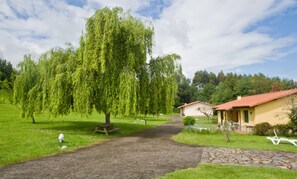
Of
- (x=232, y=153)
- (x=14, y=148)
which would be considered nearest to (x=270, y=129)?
(x=232, y=153)

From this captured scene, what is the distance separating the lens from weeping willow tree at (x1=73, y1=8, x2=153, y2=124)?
56.2 feet

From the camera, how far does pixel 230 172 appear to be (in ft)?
27.6

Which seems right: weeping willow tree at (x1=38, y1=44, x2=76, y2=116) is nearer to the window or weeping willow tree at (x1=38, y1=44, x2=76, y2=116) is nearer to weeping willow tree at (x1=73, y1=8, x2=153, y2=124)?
weeping willow tree at (x1=73, y1=8, x2=153, y2=124)

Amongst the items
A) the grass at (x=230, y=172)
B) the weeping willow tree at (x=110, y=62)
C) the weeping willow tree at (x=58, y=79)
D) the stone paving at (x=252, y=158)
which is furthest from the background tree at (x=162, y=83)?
the grass at (x=230, y=172)

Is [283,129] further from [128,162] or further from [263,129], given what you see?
[128,162]

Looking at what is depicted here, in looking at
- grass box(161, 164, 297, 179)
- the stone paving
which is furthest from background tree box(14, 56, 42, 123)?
grass box(161, 164, 297, 179)

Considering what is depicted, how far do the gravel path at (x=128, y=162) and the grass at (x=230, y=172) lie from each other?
2.04ft

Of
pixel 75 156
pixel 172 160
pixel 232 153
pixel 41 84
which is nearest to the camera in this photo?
pixel 172 160

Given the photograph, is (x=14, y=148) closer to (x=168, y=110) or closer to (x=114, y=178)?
(x=114, y=178)

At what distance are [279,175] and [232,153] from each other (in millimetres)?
3907

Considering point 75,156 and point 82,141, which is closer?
point 75,156

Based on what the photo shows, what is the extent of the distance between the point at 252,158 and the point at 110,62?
1113cm

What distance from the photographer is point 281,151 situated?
12828 mm

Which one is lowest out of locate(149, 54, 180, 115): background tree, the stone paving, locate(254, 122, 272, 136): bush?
the stone paving
